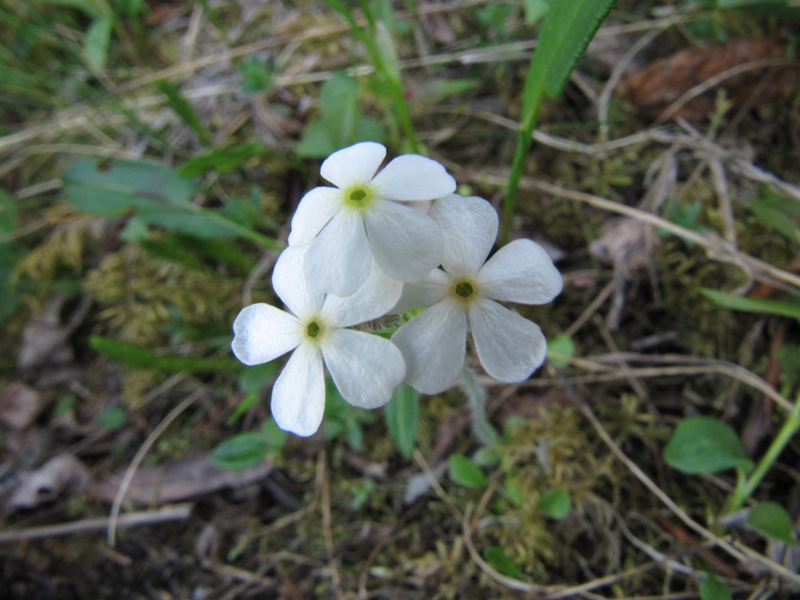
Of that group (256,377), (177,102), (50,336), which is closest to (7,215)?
(50,336)

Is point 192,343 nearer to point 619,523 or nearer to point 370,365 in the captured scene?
point 370,365

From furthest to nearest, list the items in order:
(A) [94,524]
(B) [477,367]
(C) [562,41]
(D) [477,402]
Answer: (A) [94,524], (B) [477,367], (D) [477,402], (C) [562,41]

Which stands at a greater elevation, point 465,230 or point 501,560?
point 465,230

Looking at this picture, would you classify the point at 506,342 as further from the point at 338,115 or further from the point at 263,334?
the point at 338,115

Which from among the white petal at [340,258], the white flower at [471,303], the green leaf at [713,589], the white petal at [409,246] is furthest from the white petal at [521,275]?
the green leaf at [713,589]

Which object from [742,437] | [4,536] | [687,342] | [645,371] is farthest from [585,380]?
[4,536]

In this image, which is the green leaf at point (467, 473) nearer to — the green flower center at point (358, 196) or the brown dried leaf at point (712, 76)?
the green flower center at point (358, 196)
